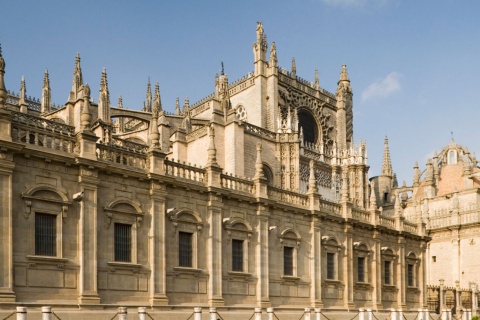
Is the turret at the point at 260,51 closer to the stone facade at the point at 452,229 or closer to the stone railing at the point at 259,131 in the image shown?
the stone railing at the point at 259,131

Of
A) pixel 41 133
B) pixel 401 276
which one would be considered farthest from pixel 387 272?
pixel 41 133

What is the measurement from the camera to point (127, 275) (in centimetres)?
2298

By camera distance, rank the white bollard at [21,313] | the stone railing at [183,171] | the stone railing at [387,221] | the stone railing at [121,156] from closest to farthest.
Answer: the white bollard at [21,313], the stone railing at [121,156], the stone railing at [183,171], the stone railing at [387,221]

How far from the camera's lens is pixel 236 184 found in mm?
28516

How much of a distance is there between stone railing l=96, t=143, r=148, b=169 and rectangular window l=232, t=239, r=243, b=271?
646 cm

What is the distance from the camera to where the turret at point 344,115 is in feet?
201

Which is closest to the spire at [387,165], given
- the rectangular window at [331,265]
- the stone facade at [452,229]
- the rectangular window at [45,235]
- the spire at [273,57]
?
the stone facade at [452,229]

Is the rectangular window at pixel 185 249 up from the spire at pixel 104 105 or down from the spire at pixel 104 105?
down

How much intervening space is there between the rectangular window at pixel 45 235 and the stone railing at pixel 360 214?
65.8 feet

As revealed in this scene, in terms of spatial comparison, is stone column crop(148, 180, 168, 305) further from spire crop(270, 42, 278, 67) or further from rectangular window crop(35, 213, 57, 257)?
spire crop(270, 42, 278, 67)

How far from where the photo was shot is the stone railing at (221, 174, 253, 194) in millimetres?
27859

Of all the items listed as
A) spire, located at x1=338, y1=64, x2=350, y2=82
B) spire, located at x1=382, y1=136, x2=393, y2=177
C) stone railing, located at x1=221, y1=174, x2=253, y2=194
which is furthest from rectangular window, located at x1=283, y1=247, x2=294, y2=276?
spire, located at x1=382, y1=136, x2=393, y2=177

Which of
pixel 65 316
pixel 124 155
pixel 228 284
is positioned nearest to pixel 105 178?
pixel 124 155

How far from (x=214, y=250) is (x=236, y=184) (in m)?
3.65
